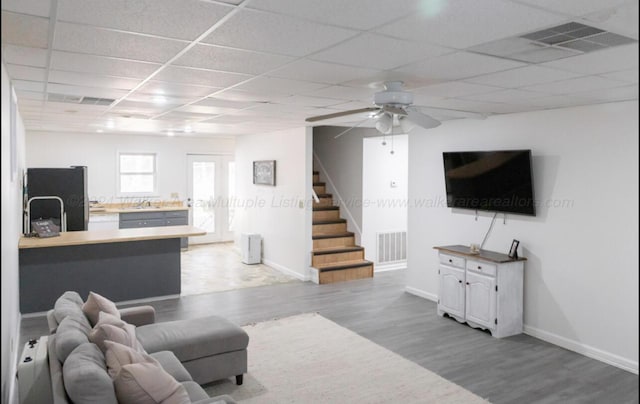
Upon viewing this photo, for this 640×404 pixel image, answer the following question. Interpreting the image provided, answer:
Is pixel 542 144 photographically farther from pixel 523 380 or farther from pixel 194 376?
pixel 194 376

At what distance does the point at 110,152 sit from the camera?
9.43 metres

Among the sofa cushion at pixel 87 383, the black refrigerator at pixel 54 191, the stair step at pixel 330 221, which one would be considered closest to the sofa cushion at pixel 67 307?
the sofa cushion at pixel 87 383

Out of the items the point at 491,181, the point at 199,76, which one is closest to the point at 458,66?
the point at 199,76

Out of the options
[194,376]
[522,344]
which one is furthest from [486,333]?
[194,376]

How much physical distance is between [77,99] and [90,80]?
1.13 metres

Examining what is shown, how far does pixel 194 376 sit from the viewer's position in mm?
3510

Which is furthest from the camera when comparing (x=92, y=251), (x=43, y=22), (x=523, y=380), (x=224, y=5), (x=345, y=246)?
(x=345, y=246)

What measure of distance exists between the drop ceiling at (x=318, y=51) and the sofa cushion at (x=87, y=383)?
1572 mm

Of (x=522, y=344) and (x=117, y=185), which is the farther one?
(x=117, y=185)

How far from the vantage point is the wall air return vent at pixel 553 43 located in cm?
229

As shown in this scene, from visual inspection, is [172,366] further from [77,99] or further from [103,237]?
[103,237]

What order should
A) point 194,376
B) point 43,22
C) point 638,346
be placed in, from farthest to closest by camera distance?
1. point 194,376
2. point 43,22
3. point 638,346

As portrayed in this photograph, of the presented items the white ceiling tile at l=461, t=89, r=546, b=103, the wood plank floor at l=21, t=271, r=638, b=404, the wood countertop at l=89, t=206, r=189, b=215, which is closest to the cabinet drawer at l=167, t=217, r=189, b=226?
the wood countertop at l=89, t=206, r=189, b=215

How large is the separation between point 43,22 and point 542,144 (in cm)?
436
